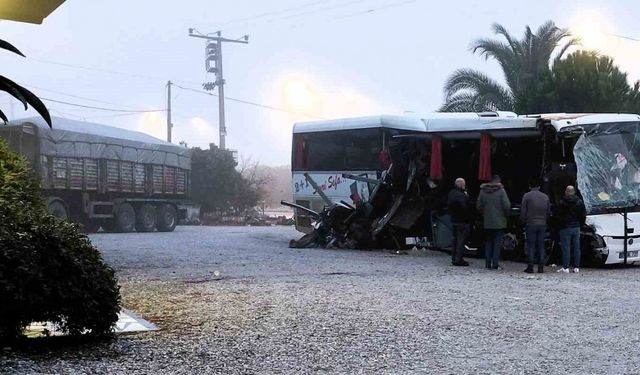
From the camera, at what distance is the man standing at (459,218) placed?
14047 mm

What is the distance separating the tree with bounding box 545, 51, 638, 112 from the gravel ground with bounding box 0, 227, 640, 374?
14.4 meters

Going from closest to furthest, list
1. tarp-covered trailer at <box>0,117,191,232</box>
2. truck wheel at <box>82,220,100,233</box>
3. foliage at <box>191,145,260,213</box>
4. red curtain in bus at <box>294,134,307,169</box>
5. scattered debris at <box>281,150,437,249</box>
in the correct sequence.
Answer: scattered debris at <box>281,150,437,249</box> < red curtain in bus at <box>294,134,307,169</box> < tarp-covered trailer at <box>0,117,191,232</box> < truck wheel at <box>82,220,100,233</box> < foliage at <box>191,145,260,213</box>

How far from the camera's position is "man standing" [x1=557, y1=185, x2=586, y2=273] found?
42.0 feet

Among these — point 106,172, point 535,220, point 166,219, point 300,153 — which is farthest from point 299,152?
point 166,219

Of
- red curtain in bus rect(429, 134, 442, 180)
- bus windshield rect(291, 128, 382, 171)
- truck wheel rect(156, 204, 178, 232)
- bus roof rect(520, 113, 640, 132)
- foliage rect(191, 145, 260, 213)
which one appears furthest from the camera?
foliage rect(191, 145, 260, 213)

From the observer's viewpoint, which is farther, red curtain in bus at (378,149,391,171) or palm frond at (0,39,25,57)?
red curtain in bus at (378,149,391,171)

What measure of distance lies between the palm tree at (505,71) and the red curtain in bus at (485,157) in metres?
14.7

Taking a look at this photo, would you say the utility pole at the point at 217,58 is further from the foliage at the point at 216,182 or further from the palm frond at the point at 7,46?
the palm frond at the point at 7,46

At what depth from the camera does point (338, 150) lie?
64.7 feet

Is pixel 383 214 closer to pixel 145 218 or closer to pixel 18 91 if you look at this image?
pixel 18 91

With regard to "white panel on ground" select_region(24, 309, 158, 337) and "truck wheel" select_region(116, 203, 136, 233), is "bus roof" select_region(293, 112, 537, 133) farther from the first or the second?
"truck wheel" select_region(116, 203, 136, 233)

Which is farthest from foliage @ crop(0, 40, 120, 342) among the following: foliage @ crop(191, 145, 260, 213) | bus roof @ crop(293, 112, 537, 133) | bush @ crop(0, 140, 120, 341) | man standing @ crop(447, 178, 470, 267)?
foliage @ crop(191, 145, 260, 213)

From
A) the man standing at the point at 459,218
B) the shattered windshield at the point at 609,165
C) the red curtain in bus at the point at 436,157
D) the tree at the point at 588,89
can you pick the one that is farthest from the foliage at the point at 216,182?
the shattered windshield at the point at 609,165

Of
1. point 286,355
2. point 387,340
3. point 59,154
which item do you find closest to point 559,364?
point 387,340
